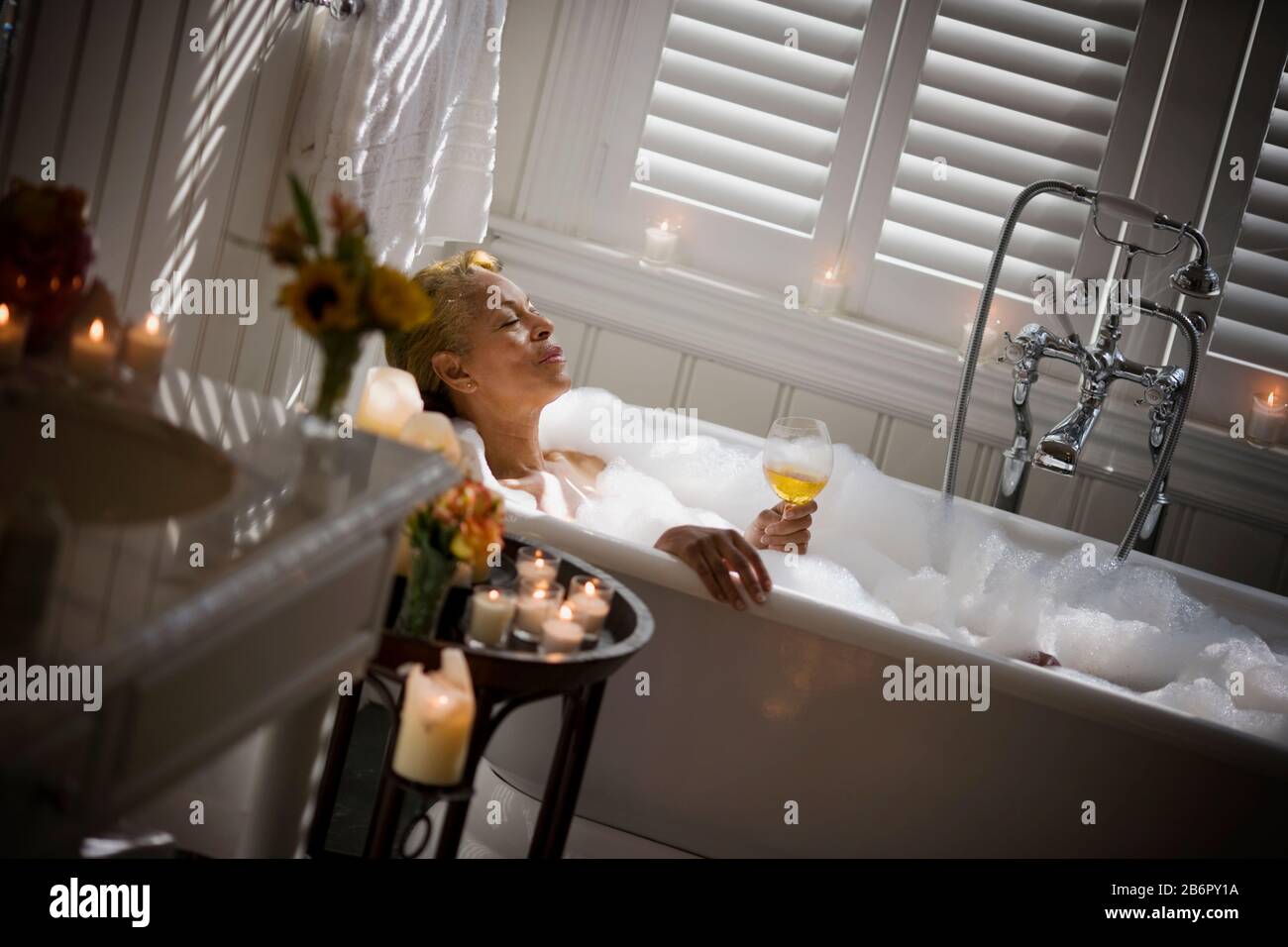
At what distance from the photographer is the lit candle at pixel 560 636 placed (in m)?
1.42

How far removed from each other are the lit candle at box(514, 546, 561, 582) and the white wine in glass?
1.60 feet

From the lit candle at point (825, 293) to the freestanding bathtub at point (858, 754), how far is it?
4.04 ft

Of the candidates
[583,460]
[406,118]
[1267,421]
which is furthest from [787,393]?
[406,118]

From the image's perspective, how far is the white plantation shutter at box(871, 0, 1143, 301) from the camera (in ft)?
9.15

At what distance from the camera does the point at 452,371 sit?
2.29 meters

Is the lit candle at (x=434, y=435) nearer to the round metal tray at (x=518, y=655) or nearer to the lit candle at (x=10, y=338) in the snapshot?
the round metal tray at (x=518, y=655)

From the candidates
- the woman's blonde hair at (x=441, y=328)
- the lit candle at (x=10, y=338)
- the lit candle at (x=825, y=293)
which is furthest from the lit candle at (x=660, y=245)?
the lit candle at (x=10, y=338)

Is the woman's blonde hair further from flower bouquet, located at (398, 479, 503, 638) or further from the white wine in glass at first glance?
flower bouquet, located at (398, 479, 503, 638)

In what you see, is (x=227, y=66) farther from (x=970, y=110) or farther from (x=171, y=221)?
(x=970, y=110)

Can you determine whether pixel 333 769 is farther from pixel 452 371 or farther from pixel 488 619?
pixel 452 371

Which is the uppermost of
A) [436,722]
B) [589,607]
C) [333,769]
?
[589,607]

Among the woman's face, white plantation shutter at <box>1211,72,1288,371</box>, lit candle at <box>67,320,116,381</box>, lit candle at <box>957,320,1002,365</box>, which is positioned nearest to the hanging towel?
the woman's face

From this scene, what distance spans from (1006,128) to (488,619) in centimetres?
195

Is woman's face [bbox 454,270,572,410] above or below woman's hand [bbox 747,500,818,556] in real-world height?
above
